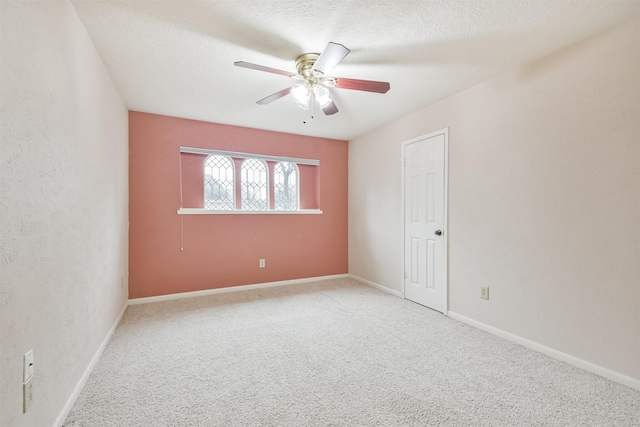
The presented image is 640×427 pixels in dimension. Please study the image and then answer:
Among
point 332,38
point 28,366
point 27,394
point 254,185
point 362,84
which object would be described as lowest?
point 27,394

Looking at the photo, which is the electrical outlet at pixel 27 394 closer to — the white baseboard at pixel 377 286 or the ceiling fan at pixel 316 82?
the ceiling fan at pixel 316 82

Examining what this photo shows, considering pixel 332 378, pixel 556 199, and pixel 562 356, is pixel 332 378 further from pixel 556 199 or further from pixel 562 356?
pixel 556 199

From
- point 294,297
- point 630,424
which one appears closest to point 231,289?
point 294,297

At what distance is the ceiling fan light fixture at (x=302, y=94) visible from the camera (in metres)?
2.30

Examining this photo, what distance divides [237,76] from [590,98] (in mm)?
2652

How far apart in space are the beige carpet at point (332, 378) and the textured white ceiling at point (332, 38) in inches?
89.2

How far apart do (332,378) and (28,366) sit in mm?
1526

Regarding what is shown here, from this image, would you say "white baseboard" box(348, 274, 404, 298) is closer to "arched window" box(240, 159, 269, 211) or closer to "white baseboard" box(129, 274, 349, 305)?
"white baseboard" box(129, 274, 349, 305)

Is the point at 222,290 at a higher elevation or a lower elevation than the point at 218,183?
lower

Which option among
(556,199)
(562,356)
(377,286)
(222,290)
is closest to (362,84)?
(556,199)

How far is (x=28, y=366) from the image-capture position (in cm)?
120

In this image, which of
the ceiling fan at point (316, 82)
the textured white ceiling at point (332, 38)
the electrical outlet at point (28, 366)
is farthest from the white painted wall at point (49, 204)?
the ceiling fan at point (316, 82)

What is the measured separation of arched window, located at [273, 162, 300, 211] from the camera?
171 inches

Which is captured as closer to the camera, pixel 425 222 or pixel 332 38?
pixel 332 38
